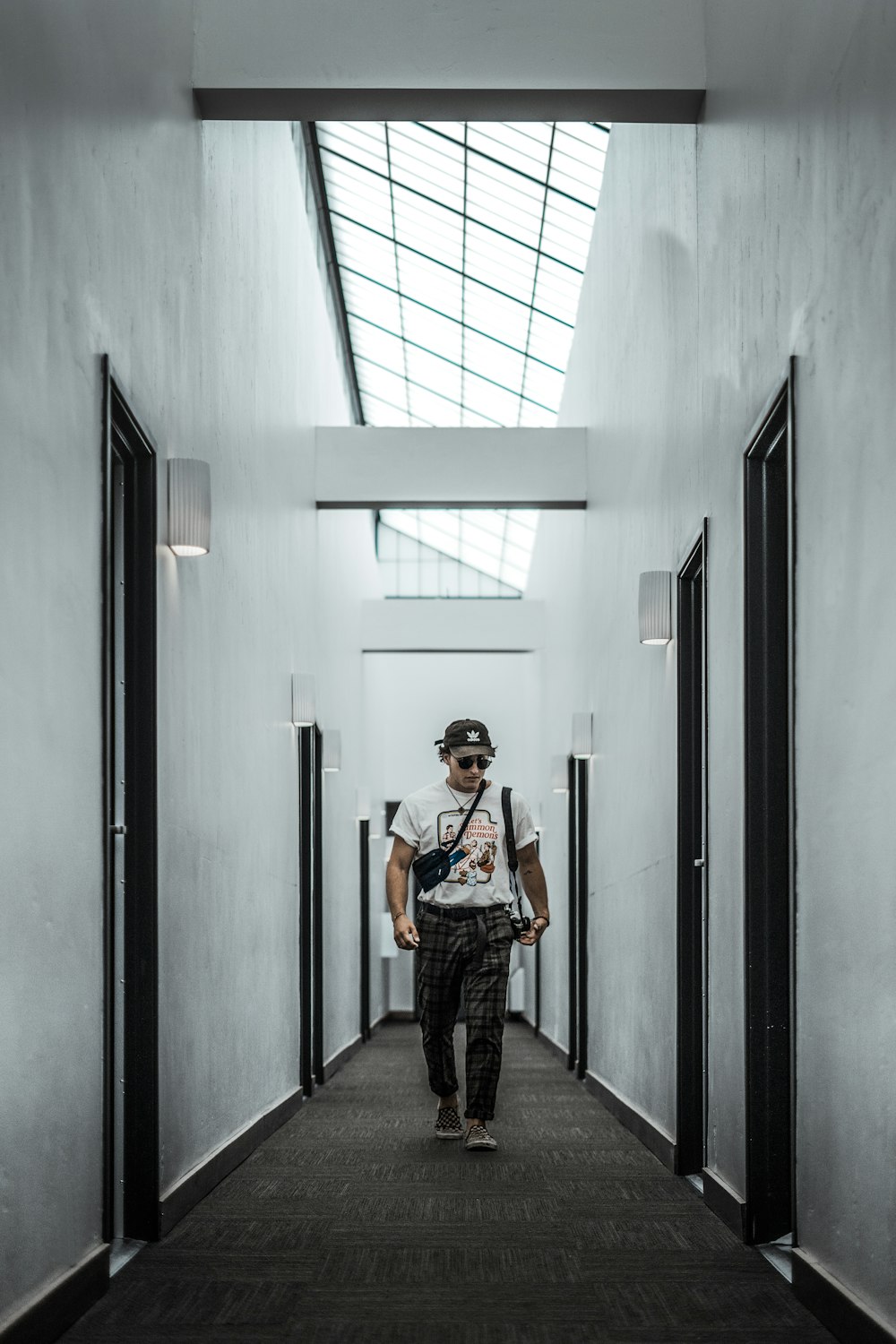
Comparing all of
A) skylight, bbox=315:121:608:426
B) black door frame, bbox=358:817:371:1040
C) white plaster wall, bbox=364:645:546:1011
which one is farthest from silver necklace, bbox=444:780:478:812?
white plaster wall, bbox=364:645:546:1011

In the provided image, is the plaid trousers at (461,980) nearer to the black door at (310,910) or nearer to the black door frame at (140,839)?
the black door frame at (140,839)

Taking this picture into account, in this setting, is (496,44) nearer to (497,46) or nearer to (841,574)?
(497,46)

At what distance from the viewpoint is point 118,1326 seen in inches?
104

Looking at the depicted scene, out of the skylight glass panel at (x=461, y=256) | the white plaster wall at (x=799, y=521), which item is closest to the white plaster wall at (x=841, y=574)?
the white plaster wall at (x=799, y=521)

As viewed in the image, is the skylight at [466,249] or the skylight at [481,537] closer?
the skylight at [466,249]

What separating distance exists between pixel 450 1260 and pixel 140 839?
4.10 ft

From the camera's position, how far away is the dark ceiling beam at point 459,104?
4.38 meters

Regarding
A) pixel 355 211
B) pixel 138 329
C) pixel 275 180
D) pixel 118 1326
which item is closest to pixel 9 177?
pixel 138 329

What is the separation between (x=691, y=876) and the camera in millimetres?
4684

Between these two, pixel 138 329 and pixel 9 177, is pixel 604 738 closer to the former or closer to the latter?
pixel 138 329

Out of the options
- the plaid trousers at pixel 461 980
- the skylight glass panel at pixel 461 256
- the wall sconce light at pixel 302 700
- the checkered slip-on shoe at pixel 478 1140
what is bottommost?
the checkered slip-on shoe at pixel 478 1140

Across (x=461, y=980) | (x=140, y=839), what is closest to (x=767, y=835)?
(x=140, y=839)

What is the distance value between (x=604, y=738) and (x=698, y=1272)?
14.9 ft

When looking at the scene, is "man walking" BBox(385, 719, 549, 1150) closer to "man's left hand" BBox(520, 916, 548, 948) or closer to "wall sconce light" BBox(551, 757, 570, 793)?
"man's left hand" BBox(520, 916, 548, 948)
